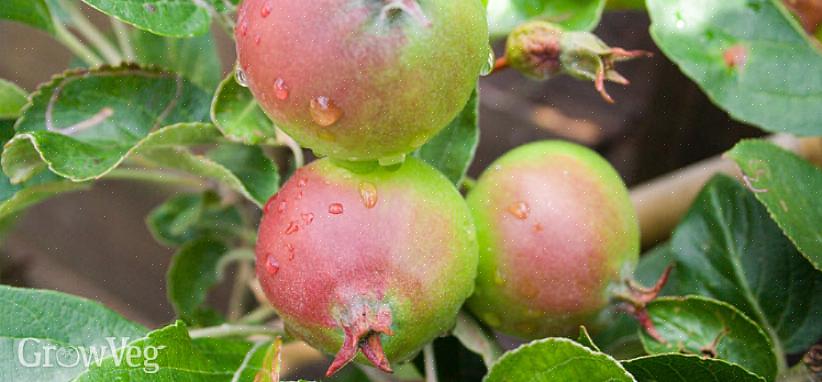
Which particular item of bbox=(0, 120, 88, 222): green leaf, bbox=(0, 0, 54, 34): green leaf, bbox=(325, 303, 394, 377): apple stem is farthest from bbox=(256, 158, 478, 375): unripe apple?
bbox=(0, 0, 54, 34): green leaf

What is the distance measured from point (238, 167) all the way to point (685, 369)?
0.32m

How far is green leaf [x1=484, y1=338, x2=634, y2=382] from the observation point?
459 millimetres

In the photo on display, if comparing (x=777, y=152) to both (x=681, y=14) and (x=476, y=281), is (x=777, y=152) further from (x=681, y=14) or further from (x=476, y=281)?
(x=476, y=281)

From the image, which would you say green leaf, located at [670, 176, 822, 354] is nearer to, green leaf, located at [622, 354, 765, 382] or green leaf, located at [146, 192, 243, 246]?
green leaf, located at [622, 354, 765, 382]

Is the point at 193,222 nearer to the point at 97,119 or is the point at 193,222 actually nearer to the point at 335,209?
the point at 97,119

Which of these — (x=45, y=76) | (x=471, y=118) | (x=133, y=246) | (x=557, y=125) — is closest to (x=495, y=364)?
(x=471, y=118)

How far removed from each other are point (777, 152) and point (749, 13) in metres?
0.14

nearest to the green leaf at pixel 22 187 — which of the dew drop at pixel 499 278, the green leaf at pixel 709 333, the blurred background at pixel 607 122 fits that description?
the dew drop at pixel 499 278

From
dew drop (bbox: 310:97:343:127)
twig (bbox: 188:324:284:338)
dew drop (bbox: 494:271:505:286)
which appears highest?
dew drop (bbox: 310:97:343:127)

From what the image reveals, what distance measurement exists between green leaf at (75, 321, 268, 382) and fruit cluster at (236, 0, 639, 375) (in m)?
0.07

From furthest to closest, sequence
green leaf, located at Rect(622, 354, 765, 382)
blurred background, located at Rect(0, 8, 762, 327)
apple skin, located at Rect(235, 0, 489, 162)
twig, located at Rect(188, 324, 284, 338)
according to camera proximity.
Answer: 1. blurred background, located at Rect(0, 8, 762, 327)
2. twig, located at Rect(188, 324, 284, 338)
3. green leaf, located at Rect(622, 354, 765, 382)
4. apple skin, located at Rect(235, 0, 489, 162)

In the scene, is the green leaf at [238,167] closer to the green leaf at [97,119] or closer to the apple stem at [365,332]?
the green leaf at [97,119]

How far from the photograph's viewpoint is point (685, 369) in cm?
51

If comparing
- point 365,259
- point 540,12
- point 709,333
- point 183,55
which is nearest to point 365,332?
point 365,259
